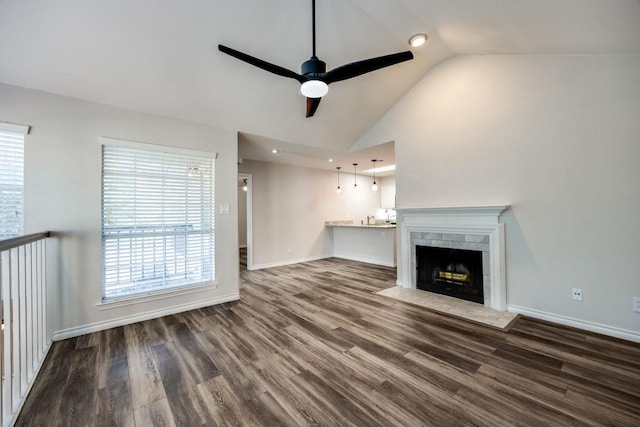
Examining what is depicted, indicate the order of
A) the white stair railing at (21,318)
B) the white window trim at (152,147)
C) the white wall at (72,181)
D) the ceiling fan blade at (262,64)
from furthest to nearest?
the white window trim at (152,147) < the white wall at (72,181) < the ceiling fan blade at (262,64) < the white stair railing at (21,318)

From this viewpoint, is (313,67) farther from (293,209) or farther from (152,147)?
(293,209)

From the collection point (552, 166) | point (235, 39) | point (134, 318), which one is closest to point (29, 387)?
point (134, 318)

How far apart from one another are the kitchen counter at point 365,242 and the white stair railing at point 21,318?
538 centimetres

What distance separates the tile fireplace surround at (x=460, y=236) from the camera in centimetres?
329

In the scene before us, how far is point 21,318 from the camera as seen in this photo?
191 centimetres

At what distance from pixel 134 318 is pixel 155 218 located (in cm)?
123

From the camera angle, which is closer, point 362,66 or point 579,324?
point 362,66

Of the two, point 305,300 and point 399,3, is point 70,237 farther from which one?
point 399,3

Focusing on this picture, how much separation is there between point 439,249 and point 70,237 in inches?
186

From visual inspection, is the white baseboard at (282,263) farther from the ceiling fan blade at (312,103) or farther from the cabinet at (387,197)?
the ceiling fan blade at (312,103)

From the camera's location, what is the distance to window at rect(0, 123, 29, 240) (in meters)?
2.41

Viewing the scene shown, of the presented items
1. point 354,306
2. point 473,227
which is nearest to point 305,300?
point 354,306

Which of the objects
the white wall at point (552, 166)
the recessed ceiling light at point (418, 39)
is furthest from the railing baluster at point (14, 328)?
the white wall at point (552, 166)

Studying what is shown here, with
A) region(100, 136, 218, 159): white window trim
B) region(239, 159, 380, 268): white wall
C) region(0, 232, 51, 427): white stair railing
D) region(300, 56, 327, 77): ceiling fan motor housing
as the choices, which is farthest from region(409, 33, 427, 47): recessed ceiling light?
region(0, 232, 51, 427): white stair railing
